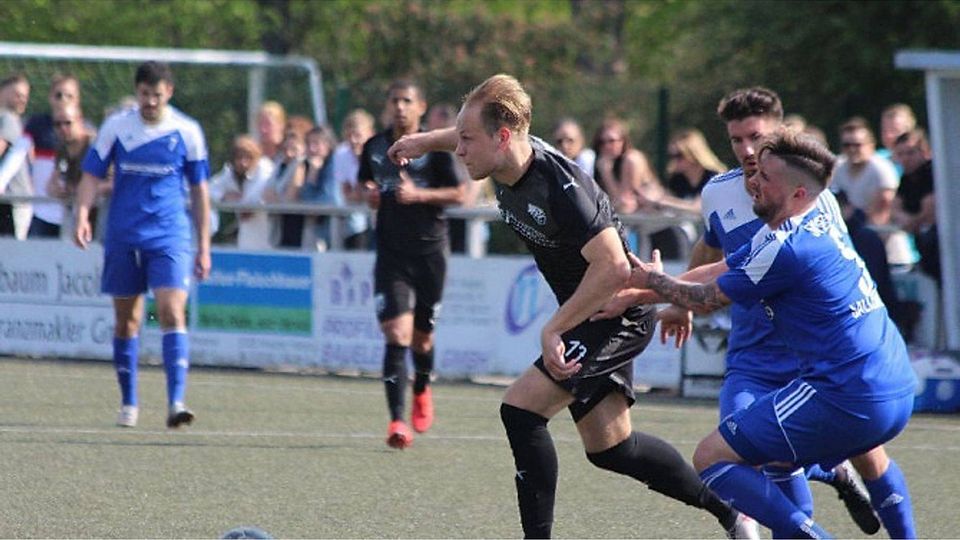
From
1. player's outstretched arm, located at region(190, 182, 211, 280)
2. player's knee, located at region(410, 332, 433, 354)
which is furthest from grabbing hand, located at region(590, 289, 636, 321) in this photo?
player's outstretched arm, located at region(190, 182, 211, 280)

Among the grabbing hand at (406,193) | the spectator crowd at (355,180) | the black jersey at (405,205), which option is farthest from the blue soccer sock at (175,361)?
the spectator crowd at (355,180)

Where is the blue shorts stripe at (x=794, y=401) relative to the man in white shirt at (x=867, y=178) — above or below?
below

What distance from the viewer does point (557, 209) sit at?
21.0 ft

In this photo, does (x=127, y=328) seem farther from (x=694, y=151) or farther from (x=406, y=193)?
(x=694, y=151)

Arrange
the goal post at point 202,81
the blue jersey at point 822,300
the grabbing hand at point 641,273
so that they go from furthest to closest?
1. the goal post at point 202,81
2. the grabbing hand at point 641,273
3. the blue jersey at point 822,300

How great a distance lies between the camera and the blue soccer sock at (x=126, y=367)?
10.7 metres

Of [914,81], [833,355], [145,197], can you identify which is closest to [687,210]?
[145,197]

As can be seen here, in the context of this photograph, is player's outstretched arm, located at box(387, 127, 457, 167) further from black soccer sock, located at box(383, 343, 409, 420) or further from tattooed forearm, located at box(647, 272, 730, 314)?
black soccer sock, located at box(383, 343, 409, 420)

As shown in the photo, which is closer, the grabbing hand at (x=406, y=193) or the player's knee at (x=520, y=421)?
the player's knee at (x=520, y=421)

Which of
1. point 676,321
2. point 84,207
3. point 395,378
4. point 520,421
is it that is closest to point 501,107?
point 676,321

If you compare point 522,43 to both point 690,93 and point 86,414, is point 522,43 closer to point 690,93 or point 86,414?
point 690,93

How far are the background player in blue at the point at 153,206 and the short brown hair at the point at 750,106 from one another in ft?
13.3

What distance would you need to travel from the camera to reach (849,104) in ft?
53.5

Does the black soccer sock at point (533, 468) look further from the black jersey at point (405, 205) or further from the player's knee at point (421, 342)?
the player's knee at point (421, 342)
